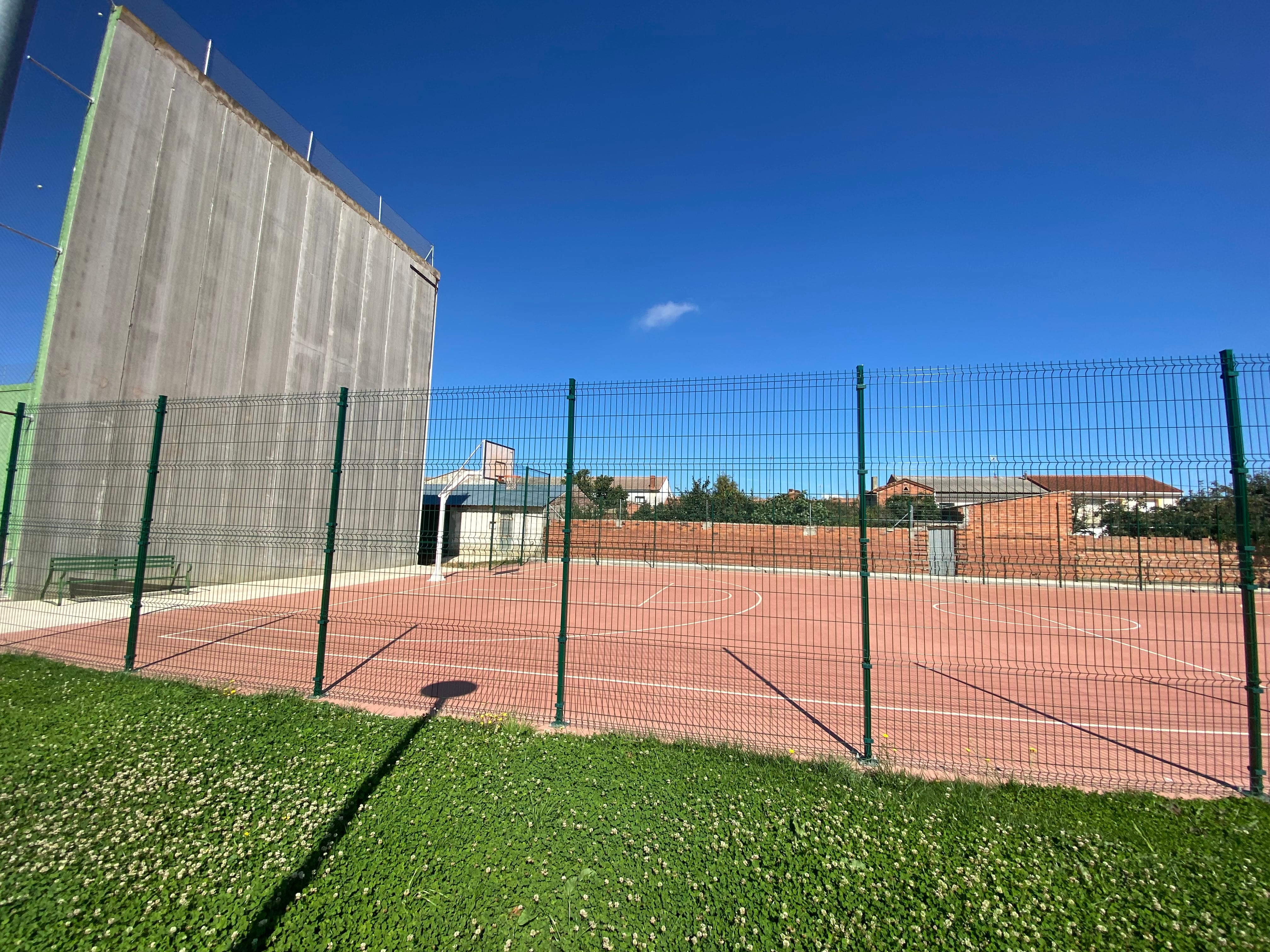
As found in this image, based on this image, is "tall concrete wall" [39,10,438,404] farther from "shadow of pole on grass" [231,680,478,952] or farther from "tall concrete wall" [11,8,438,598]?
"shadow of pole on grass" [231,680,478,952]

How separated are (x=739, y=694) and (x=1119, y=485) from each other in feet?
14.1

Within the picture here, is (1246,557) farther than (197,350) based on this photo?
No

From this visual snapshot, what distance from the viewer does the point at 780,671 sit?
25.7ft

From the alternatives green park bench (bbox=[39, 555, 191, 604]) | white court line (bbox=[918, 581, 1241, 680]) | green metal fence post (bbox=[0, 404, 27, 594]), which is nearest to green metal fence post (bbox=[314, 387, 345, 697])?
green metal fence post (bbox=[0, 404, 27, 594])

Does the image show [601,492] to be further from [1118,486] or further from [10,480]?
[10,480]

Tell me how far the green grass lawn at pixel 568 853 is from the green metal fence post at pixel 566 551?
→ 636mm

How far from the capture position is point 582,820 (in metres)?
3.45

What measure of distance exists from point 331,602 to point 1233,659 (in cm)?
1766

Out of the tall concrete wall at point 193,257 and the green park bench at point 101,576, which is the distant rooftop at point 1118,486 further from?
the tall concrete wall at point 193,257

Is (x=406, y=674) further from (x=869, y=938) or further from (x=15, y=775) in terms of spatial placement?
(x=869, y=938)

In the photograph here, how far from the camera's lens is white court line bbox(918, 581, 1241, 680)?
26.9 feet

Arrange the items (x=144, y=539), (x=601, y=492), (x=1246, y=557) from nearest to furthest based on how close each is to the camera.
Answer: (x=1246, y=557)
(x=601, y=492)
(x=144, y=539)

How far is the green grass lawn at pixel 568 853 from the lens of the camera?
2596mm

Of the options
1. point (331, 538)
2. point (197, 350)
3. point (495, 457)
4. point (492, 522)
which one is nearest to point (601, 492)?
point (495, 457)
